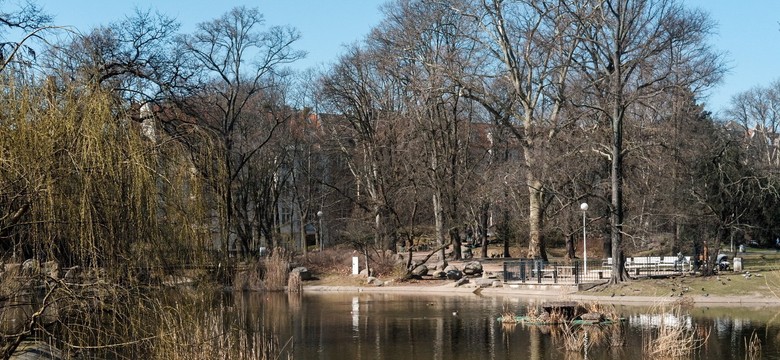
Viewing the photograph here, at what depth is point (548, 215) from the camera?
139 feet

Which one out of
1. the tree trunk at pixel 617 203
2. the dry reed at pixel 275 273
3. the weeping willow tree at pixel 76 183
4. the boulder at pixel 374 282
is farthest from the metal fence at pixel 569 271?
the weeping willow tree at pixel 76 183

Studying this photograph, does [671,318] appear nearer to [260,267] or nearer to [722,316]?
[722,316]

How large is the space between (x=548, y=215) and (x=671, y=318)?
71.9ft

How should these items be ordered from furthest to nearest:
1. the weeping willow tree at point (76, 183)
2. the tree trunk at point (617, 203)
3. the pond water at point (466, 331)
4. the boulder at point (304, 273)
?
the boulder at point (304, 273)
the tree trunk at point (617, 203)
the pond water at point (466, 331)
the weeping willow tree at point (76, 183)

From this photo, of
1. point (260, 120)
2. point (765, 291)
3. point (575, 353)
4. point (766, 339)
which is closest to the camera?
point (575, 353)

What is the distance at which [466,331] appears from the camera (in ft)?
73.9

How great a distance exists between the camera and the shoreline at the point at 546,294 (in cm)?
2798

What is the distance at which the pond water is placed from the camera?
18641 mm

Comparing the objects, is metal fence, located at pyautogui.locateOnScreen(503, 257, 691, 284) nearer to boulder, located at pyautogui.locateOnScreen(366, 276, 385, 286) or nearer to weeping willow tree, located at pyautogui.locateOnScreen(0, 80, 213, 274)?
boulder, located at pyautogui.locateOnScreen(366, 276, 385, 286)

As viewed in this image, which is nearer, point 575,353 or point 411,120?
point 575,353

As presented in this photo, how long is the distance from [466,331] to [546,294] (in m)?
10.2

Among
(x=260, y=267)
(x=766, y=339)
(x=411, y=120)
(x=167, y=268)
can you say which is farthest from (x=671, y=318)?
(x=411, y=120)

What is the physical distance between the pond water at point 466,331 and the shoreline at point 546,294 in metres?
1.07

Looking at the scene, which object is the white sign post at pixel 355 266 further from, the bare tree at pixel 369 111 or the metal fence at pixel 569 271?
the metal fence at pixel 569 271
